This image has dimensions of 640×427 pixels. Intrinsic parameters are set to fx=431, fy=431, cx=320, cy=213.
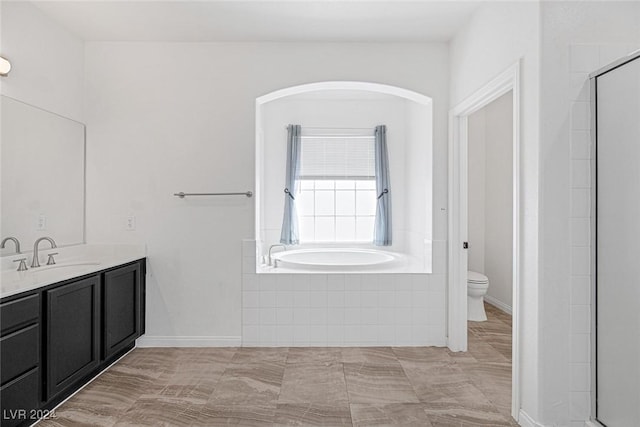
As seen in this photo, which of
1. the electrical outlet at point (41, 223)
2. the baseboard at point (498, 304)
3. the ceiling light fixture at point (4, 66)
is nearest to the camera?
the ceiling light fixture at point (4, 66)

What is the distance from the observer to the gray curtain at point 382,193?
4.83 meters

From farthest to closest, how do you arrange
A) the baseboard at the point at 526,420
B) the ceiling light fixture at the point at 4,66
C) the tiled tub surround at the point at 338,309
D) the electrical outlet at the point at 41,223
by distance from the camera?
the tiled tub surround at the point at 338,309 < the electrical outlet at the point at 41,223 < the ceiling light fixture at the point at 4,66 < the baseboard at the point at 526,420

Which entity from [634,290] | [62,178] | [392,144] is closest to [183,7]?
[62,178]

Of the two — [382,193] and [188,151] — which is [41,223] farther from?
[382,193]

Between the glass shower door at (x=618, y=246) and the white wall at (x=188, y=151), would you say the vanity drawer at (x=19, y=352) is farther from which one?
the glass shower door at (x=618, y=246)

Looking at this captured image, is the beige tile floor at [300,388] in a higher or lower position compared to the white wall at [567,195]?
lower

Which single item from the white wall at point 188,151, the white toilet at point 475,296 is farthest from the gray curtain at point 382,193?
the white wall at point 188,151

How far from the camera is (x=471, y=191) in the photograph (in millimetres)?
5168

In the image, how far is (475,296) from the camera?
4.27 metres

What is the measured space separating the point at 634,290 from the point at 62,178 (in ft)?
12.0

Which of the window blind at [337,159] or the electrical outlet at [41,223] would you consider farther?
the window blind at [337,159]

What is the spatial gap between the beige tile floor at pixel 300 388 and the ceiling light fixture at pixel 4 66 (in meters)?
2.02

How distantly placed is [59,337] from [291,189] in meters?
2.87

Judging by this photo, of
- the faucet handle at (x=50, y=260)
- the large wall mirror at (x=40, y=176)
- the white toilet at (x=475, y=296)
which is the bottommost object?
the white toilet at (x=475, y=296)
